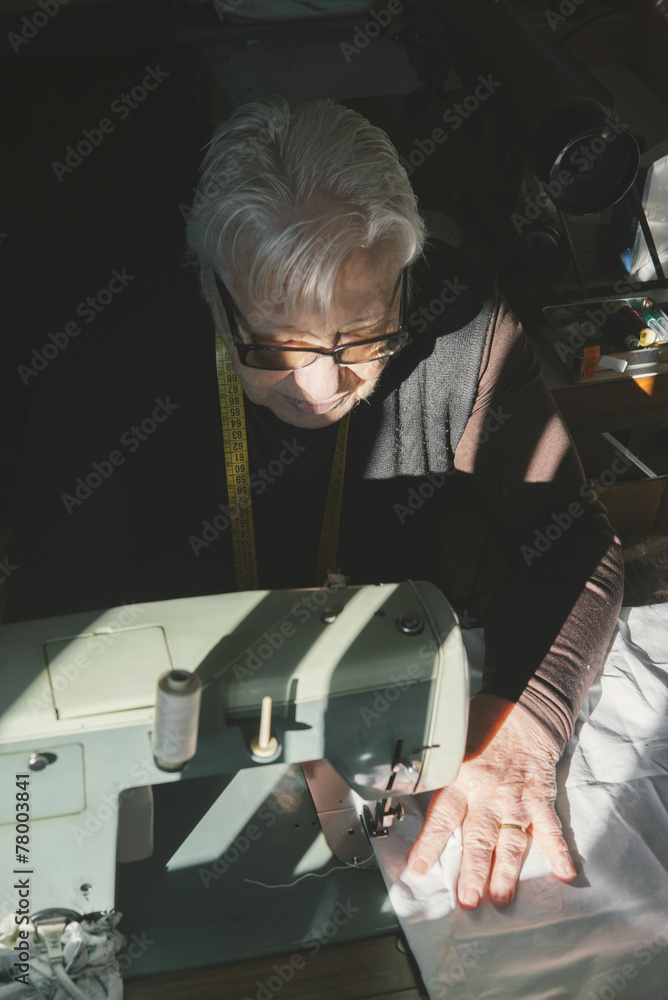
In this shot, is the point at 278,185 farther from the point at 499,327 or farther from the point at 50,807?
the point at 50,807

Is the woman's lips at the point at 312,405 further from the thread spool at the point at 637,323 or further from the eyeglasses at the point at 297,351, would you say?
the thread spool at the point at 637,323

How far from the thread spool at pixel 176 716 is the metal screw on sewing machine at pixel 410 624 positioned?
0.77ft

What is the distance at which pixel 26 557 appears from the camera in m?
1.30

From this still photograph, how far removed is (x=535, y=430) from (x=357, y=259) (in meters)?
0.54

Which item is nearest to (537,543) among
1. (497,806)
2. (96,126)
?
(497,806)

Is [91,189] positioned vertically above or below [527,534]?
above

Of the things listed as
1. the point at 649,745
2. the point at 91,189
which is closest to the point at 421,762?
the point at 649,745

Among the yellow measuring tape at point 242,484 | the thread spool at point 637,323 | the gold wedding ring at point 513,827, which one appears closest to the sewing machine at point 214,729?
the gold wedding ring at point 513,827

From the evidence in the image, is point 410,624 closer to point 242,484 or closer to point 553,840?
point 553,840

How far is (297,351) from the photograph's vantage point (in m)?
1.12

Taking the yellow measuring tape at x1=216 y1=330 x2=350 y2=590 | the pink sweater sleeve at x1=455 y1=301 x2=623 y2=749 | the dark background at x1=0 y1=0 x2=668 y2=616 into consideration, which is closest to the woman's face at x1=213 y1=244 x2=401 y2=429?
the yellow measuring tape at x1=216 y1=330 x2=350 y2=590

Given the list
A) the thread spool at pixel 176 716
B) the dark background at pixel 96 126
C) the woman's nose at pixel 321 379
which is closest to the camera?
the thread spool at pixel 176 716

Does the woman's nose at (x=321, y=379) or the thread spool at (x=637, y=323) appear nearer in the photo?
the woman's nose at (x=321, y=379)

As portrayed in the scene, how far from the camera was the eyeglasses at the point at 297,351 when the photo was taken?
3.67ft
